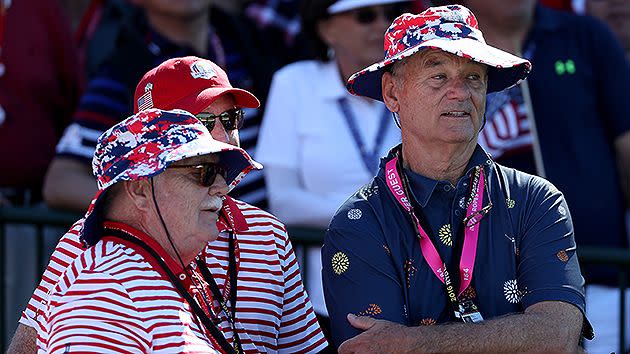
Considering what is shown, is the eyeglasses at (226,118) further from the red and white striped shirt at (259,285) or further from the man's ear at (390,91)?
the man's ear at (390,91)

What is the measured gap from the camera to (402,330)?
3.81m

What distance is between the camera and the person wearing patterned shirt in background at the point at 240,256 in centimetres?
400

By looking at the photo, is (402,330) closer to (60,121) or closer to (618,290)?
(618,290)

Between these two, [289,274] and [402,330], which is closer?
[402,330]

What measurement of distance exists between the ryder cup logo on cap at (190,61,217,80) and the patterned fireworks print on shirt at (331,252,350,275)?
70cm

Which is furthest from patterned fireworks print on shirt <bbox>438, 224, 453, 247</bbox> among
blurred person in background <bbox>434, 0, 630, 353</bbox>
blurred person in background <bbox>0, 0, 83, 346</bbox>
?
blurred person in background <bbox>0, 0, 83, 346</bbox>

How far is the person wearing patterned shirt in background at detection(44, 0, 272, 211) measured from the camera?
5961 mm

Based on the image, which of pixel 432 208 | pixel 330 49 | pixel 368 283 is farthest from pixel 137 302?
pixel 330 49

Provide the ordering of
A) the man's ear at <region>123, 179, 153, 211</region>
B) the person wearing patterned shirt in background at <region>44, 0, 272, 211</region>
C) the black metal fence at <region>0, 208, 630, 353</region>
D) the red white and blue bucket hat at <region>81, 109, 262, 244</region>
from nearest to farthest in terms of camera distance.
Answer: the red white and blue bucket hat at <region>81, 109, 262, 244</region> → the man's ear at <region>123, 179, 153, 211</region> → the black metal fence at <region>0, 208, 630, 353</region> → the person wearing patterned shirt in background at <region>44, 0, 272, 211</region>

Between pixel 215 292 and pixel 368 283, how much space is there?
18.1 inches

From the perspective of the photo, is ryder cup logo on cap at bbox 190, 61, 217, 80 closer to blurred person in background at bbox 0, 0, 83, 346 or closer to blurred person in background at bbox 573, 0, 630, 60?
blurred person in background at bbox 0, 0, 83, 346

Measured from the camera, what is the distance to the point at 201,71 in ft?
13.5

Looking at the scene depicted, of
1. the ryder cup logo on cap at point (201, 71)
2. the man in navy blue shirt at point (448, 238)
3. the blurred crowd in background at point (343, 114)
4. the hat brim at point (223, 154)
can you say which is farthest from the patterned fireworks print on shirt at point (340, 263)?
the blurred crowd in background at point (343, 114)

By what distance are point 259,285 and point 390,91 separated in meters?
0.76
